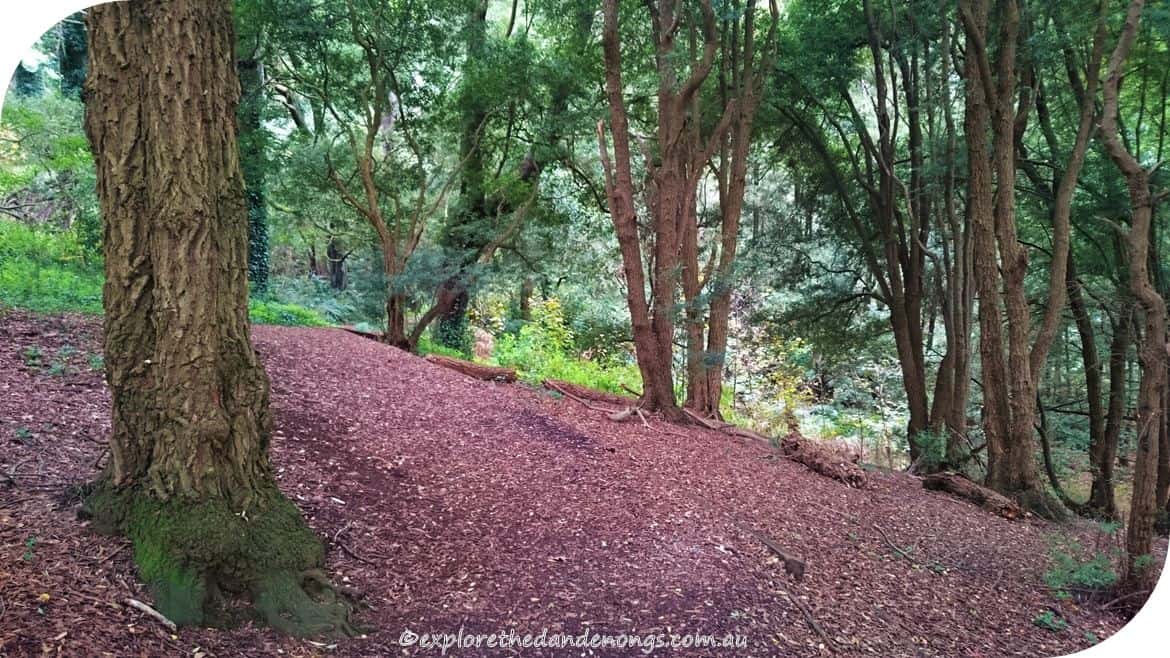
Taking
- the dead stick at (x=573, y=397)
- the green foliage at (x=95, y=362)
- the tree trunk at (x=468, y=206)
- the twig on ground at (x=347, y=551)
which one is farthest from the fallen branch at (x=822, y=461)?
the tree trunk at (x=468, y=206)

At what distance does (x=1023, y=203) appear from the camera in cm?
623

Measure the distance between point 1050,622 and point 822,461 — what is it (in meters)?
2.12

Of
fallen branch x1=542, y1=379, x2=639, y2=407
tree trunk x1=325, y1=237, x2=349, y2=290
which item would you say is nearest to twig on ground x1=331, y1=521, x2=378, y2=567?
fallen branch x1=542, y1=379, x2=639, y2=407

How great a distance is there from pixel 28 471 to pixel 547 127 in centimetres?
680

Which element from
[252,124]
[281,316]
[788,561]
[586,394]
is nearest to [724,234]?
[586,394]

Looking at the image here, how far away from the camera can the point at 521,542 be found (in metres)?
2.44

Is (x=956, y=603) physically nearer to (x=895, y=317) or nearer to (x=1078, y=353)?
(x=895, y=317)

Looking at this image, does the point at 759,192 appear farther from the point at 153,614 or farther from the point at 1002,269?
the point at 153,614

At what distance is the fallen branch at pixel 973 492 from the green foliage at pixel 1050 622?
2209 millimetres

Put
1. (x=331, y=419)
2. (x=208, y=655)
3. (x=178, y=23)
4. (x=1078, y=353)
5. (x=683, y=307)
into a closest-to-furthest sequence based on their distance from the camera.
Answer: (x=208, y=655) → (x=178, y=23) → (x=331, y=419) → (x=683, y=307) → (x=1078, y=353)

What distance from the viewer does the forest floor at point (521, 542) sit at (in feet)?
5.65

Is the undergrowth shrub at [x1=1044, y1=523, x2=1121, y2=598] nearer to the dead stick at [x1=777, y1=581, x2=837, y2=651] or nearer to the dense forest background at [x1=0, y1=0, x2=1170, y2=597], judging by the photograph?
the dense forest background at [x1=0, y1=0, x2=1170, y2=597]

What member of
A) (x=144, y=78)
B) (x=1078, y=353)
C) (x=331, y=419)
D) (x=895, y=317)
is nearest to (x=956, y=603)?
(x=331, y=419)

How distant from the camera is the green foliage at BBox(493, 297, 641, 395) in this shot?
8.13 meters
